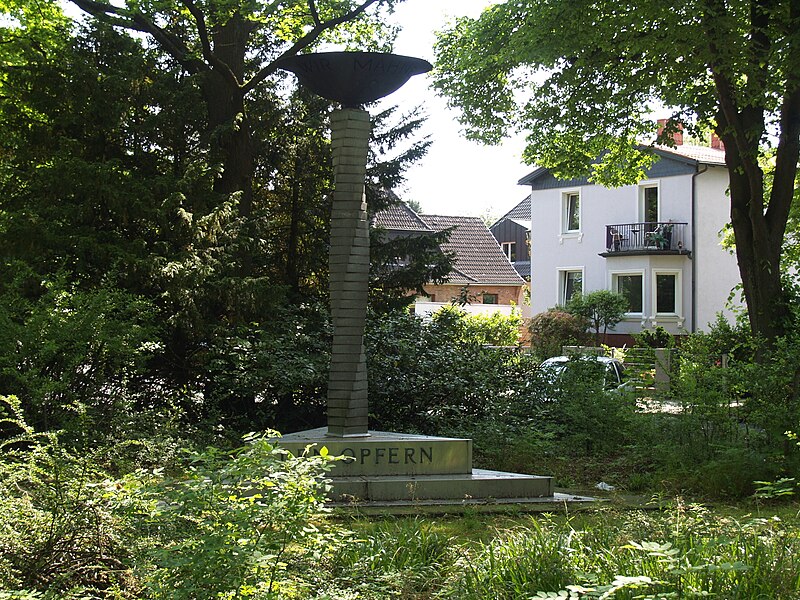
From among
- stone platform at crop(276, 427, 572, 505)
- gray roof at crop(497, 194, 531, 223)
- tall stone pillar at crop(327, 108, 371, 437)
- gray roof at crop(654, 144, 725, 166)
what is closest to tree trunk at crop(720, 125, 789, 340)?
stone platform at crop(276, 427, 572, 505)

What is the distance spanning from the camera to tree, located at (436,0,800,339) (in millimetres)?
15078

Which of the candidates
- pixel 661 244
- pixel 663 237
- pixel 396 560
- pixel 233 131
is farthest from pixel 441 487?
pixel 663 237

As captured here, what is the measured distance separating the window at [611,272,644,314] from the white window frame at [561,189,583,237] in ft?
10.8

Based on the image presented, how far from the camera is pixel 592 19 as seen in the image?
54.8 ft

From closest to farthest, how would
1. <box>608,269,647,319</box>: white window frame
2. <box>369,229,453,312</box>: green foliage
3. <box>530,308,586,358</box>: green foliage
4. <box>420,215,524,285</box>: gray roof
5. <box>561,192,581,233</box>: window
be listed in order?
<box>369,229,453,312</box>: green foliage
<box>530,308,586,358</box>: green foliage
<box>608,269,647,319</box>: white window frame
<box>561,192,581,233</box>: window
<box>420,215,524,285</box>: gray roof

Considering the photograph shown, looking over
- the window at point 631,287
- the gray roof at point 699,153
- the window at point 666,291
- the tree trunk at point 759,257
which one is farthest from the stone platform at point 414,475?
the window at point 666,291

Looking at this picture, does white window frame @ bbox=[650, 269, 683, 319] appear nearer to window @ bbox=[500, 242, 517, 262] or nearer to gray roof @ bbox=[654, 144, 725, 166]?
gray roof @ bbox=[654, 144, 725, 166]

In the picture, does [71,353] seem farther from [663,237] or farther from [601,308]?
[663,237]

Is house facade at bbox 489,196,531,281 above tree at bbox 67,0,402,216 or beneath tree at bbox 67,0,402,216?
above

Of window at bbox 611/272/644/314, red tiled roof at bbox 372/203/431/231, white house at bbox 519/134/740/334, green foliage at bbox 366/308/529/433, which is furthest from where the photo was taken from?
window at bbox 611/272/644/314

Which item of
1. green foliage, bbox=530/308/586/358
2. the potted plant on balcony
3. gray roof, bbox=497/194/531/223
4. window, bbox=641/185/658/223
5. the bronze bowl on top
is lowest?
green foliage, bbox=530/308/586/358

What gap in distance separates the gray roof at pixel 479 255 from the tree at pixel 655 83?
25.1 m

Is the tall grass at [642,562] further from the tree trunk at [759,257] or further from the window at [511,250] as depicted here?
the window at [511,250]

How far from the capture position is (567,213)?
43.1 m
